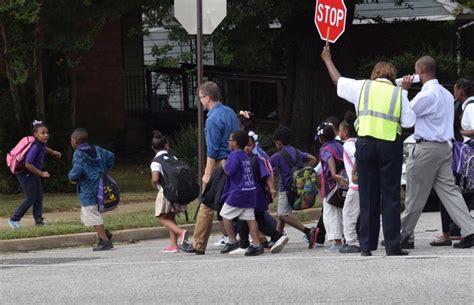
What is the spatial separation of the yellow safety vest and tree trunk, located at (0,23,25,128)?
972 cm

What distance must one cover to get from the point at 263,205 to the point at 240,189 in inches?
18.4

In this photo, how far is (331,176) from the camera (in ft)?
38.0

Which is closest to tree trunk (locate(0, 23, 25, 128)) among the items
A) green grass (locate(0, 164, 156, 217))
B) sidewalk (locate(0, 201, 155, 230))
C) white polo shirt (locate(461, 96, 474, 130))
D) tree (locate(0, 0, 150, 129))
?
tree (locate(0, 0, 150, 129))

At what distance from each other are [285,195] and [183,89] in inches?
615

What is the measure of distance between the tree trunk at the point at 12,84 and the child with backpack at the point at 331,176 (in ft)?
27.1

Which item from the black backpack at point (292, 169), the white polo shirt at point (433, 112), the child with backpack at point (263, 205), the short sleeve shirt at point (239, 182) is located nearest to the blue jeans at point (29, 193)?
the black backpack at point (292, 169)

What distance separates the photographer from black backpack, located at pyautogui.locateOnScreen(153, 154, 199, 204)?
11.8 meters

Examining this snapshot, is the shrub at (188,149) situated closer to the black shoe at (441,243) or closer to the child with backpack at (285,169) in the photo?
the child with backpack at (285,169)

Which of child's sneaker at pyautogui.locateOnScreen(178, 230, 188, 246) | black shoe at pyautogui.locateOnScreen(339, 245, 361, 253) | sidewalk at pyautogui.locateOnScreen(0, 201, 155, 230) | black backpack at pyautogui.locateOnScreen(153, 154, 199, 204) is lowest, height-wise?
sidewalk at pyautogui.locateOnScreen(0, 201, 155, 230)

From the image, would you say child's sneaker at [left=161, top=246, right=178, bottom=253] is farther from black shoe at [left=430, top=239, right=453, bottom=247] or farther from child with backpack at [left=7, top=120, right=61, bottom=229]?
child with backpack at [left=7, top=120, right=61, bottom=229]

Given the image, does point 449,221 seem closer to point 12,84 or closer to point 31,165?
point 31,165

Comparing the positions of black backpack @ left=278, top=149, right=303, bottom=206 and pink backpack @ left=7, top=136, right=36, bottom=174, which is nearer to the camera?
black backpack @ left=278, top=149, right=303, bottom=206

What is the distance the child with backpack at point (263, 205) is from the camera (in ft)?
37.6

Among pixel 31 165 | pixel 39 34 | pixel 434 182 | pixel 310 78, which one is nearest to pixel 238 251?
pixel 434 182
